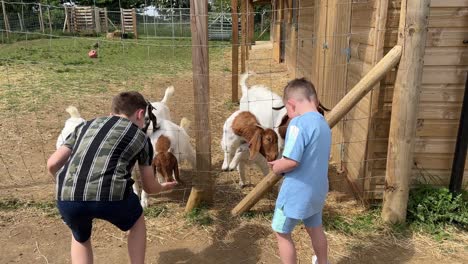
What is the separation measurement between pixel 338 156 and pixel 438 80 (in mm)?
1985

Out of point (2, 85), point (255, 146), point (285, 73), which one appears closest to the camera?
point (255, 146)

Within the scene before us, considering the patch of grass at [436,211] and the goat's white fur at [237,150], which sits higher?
the goat's white fur at [237,150]

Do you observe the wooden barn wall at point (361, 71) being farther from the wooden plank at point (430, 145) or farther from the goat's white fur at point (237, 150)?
the goat's white fur at point (237, 150)

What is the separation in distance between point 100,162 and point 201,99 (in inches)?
63.0

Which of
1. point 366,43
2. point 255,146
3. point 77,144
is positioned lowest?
point 255,146

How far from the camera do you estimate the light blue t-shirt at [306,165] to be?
8.55 ft

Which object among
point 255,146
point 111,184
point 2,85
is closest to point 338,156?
point 255,146

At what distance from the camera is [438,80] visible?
156 inches

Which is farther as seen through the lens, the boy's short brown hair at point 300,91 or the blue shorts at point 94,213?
the boy's short brown hair at point 300,91

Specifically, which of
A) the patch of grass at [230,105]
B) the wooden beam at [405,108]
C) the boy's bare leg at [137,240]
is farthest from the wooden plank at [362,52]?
the patch of grass at [230,105]

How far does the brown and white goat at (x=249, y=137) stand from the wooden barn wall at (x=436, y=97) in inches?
41.9

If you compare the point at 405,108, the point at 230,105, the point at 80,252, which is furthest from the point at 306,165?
the point at 230,105

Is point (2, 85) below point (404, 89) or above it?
below

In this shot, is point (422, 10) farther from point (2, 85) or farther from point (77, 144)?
point (2, 85)
